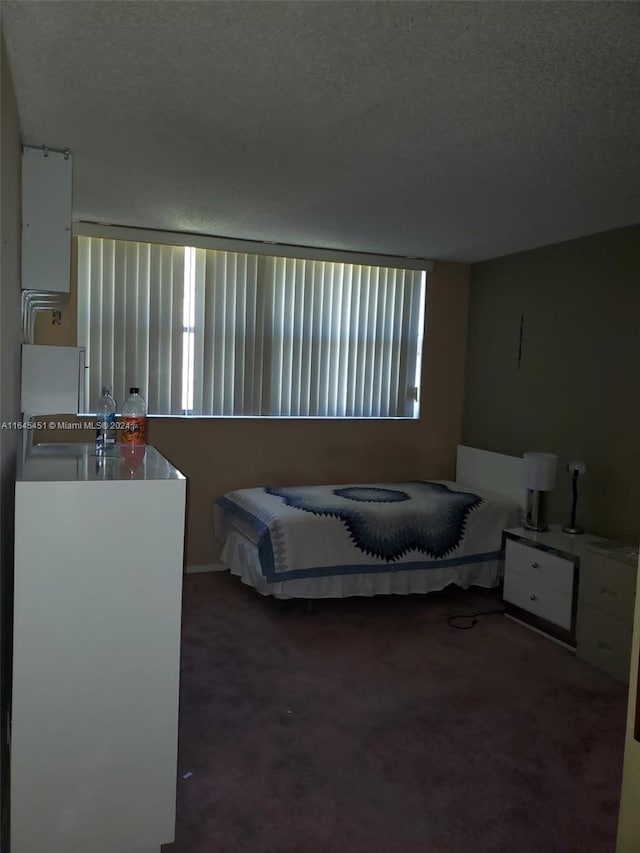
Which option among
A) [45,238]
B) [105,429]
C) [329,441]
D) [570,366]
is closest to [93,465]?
[105,429]

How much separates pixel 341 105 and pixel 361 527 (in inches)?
95.5

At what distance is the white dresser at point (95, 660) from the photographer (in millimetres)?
1775

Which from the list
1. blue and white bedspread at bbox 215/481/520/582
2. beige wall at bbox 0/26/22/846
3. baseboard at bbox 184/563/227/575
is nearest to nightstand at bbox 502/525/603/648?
blue and white bedspread at bbox 215/481/520/582

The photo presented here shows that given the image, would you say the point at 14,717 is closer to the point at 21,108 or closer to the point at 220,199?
the point at 21,108

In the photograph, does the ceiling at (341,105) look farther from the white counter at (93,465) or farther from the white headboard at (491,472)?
the white headboard at (491,472)

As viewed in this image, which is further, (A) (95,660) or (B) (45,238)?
(B) (45,238)

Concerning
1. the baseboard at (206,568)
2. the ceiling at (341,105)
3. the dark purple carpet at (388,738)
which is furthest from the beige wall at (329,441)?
the ceiling at (341,105)

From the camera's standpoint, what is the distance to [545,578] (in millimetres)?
3729

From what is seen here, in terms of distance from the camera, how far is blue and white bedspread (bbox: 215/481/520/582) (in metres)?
3.77

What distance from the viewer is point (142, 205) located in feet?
12.2

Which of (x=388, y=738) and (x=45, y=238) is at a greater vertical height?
(x=45, y=238)

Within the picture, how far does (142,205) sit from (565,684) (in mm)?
3408

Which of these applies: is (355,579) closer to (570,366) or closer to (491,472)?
(491,472)

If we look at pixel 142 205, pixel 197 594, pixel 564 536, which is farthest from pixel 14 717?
pixel 564 536
